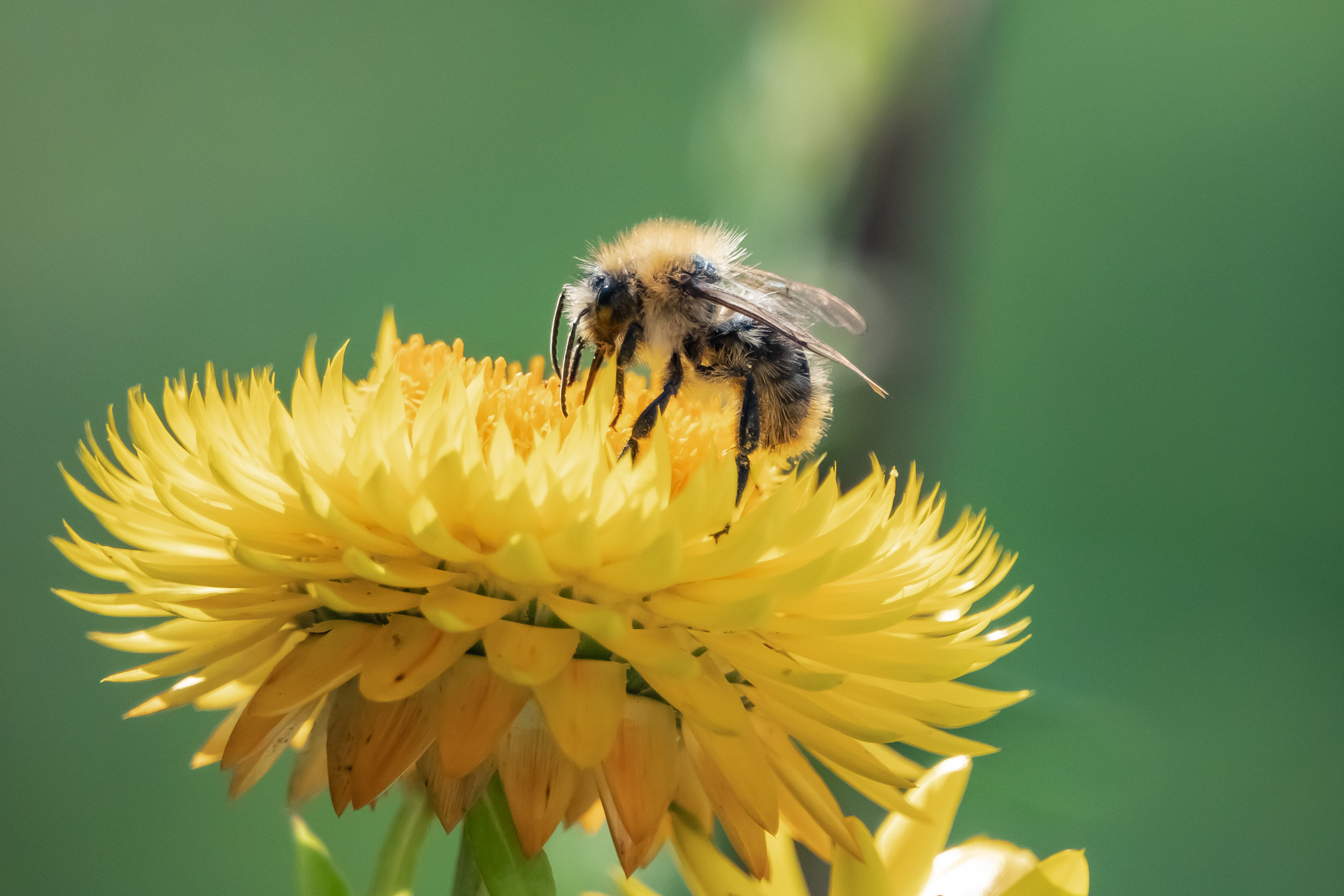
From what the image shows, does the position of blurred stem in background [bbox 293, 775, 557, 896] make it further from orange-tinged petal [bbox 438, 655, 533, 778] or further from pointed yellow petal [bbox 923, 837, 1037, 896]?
pointed yellow petal [bbox 923, 837, 1037, 896]

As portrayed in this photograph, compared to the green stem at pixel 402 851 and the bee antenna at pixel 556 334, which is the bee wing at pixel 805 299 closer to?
the bee antenna at pixel 556 334

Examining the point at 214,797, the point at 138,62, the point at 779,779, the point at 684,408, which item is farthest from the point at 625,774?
the point at 138,62

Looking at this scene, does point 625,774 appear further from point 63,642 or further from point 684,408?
point 63,642

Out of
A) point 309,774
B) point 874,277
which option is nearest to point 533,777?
point 309,774

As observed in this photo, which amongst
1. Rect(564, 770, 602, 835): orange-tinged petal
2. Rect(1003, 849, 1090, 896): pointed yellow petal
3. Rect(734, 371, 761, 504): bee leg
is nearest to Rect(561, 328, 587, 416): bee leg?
Rect(734, 371, 761, 504): bee leg

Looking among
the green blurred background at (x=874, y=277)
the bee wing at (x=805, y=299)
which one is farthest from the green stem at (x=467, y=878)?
the green blurred background at (x=874, y=277)

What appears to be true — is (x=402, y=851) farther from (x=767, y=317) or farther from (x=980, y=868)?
(x=767, y=317)

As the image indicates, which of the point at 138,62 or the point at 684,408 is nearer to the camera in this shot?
the point at 684,408
